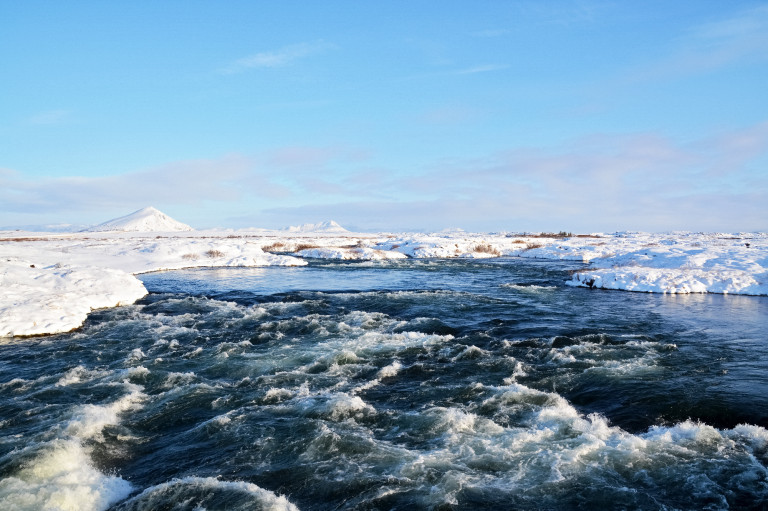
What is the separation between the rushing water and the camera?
23.3 ft

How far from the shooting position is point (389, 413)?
10.1 metres

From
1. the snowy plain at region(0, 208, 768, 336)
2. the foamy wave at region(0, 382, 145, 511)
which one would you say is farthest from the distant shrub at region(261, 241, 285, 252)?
the foamy wave at region(0, 382, 145, 511)

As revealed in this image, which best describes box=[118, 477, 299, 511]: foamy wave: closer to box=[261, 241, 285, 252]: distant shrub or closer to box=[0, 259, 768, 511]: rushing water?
box=[0, 259, 768, 511]: rushing water

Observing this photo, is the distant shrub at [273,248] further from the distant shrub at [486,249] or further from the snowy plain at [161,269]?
the distant shrub at [486,249]

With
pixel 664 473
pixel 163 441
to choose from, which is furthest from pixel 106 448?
pixel 664 473

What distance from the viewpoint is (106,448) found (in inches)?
340

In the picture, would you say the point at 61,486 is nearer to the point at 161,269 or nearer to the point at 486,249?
the point at 161,269

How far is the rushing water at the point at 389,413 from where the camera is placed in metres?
7.11

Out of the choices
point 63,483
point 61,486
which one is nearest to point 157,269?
point 63,483

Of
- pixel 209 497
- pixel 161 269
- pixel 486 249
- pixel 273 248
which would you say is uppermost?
pixel 486 249

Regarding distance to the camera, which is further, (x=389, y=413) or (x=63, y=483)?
(x=389, y=413)

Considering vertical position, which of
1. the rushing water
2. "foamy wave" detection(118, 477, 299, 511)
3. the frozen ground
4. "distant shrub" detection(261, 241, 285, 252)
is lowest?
"foamy wave" detection(118, 477, 299, 511)

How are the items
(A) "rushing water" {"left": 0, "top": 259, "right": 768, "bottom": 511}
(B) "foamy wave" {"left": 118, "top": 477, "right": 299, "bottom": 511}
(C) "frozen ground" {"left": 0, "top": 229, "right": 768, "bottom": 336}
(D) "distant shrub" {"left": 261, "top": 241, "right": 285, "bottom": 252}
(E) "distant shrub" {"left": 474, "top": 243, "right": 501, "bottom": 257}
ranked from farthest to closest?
(D) "distant shrub" {"left": 261, "top": 241, "right": 285, "bottom": 252} → (E) "distant shrub" {"left": 474, "top": 243, "right": 501, "bottom": 257} → (C) "frozen ground" {"left": 0, "top": 229, "right": 768, "bottom": 336} → (A) "rushing water" {"left": 0, "top": 259, "right": 768, "bottom": 511} → (B) "foamy wave" {"left": 118, "top": 477, "right": 299, "bottom": 511}

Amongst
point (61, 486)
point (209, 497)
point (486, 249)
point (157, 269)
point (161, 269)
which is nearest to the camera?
point (209, 497)
